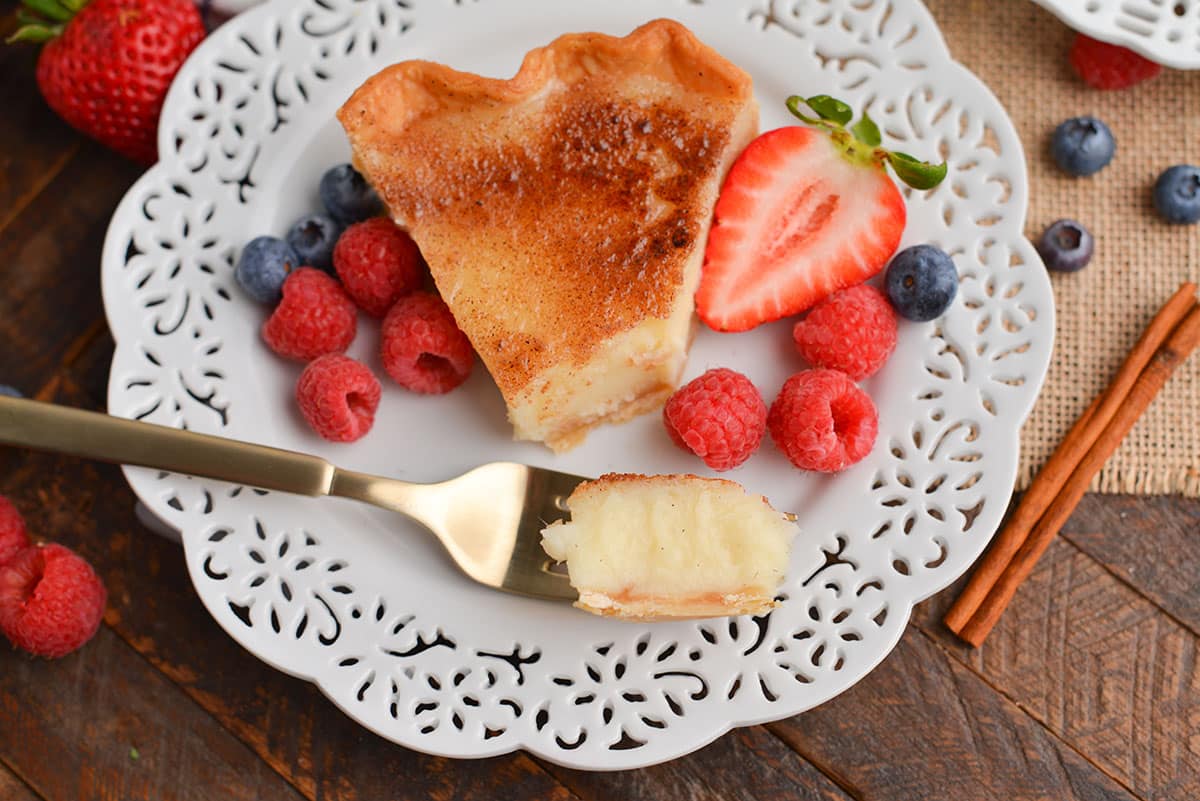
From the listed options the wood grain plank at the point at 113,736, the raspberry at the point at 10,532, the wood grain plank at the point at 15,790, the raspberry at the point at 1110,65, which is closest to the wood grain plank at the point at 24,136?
the raspberry at the point at 10,532

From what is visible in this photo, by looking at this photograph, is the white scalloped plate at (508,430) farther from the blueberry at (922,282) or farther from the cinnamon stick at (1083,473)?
the cinnamon stick at (1083,473)

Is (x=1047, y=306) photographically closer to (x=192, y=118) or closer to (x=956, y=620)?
(x=956, y=620)

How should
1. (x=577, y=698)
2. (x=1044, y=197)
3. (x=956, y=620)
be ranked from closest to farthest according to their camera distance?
(x=577, y=698), (x=956, y=620), (x=1044, y=197)

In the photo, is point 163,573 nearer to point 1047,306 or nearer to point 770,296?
point 770,296

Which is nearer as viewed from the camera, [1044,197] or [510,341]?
[510,341]

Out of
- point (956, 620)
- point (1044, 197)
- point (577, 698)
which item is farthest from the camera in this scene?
point (1044, 197)

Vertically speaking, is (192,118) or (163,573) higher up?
(192,118)

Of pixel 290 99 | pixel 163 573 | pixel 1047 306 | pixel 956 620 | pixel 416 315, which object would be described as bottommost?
pixel 163 573

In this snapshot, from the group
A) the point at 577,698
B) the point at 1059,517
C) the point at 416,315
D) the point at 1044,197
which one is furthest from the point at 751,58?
the point at 577,698
